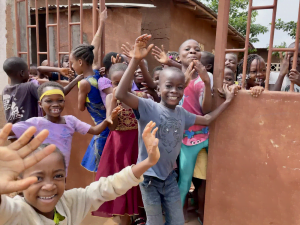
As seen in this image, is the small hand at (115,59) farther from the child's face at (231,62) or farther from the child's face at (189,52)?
the child's face at (231,62)

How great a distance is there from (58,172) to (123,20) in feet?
16.8

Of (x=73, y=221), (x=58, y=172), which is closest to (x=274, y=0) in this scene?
(x=58, y=172)

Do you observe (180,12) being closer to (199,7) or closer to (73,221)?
(199,7)

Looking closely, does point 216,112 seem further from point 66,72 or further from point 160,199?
point 66,72

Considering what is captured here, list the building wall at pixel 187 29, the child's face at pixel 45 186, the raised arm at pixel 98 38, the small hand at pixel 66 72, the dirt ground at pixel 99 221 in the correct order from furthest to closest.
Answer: the building wall at pixel 187 29 → the small hand at pixel 66 72 → the raised arm at pixel 98 38 → the dirt ground at pixel 99 221 → the child's face at pixel 45 186

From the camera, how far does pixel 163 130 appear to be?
1.99m

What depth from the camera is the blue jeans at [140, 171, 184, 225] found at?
6.62 ft

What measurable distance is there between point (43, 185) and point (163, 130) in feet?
3.23

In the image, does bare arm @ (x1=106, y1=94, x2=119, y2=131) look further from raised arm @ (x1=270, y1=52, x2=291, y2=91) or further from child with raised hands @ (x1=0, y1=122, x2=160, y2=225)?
raised arm @ (x1=270, y1=52, x2=291, y2=91)

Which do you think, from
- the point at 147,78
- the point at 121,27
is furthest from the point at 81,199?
the point at 121,27

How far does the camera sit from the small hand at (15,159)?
0.94 metres

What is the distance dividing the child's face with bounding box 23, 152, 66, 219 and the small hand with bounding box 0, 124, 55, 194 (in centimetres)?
29

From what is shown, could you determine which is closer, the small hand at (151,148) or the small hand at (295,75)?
the small hand at (151,148)

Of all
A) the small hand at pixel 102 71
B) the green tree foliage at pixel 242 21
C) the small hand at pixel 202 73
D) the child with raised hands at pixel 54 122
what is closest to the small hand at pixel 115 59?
the small hand at pixel 102 71
